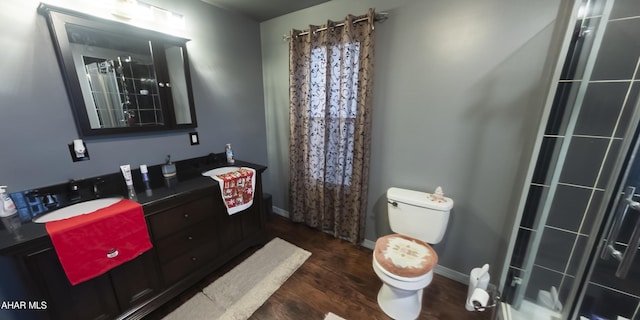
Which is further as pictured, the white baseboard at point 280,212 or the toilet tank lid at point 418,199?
the white baseboard at point 280,212

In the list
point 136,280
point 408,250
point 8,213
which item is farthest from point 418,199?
point 8,213

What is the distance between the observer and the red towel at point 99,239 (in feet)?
3.28

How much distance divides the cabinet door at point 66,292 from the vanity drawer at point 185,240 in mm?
273

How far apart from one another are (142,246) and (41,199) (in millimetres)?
640

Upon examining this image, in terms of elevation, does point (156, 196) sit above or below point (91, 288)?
above

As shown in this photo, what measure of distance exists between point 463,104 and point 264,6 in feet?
6.31

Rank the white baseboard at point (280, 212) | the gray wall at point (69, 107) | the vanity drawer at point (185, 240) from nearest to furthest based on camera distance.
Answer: the gray wall at point (69, 107), the vanity drawer at point (185, 240), the white baseboard at point (280, 212)

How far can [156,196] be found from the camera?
134 centimetres

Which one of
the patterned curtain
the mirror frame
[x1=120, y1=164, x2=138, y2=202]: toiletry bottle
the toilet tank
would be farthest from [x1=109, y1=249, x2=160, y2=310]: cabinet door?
the toilet tank

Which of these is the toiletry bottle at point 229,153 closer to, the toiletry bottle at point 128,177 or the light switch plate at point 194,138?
the light switch plate at point 194,138

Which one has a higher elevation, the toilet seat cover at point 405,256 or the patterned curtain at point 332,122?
the patterned curtain at point 332,122

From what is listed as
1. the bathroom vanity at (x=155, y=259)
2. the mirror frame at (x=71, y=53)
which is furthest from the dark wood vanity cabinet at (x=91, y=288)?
the mirror frame at (x=71, y=53)

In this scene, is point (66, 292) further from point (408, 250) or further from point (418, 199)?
point (418, 199)

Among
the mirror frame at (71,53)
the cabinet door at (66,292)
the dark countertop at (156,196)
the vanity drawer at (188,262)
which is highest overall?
the mirror frame at (71,53)
